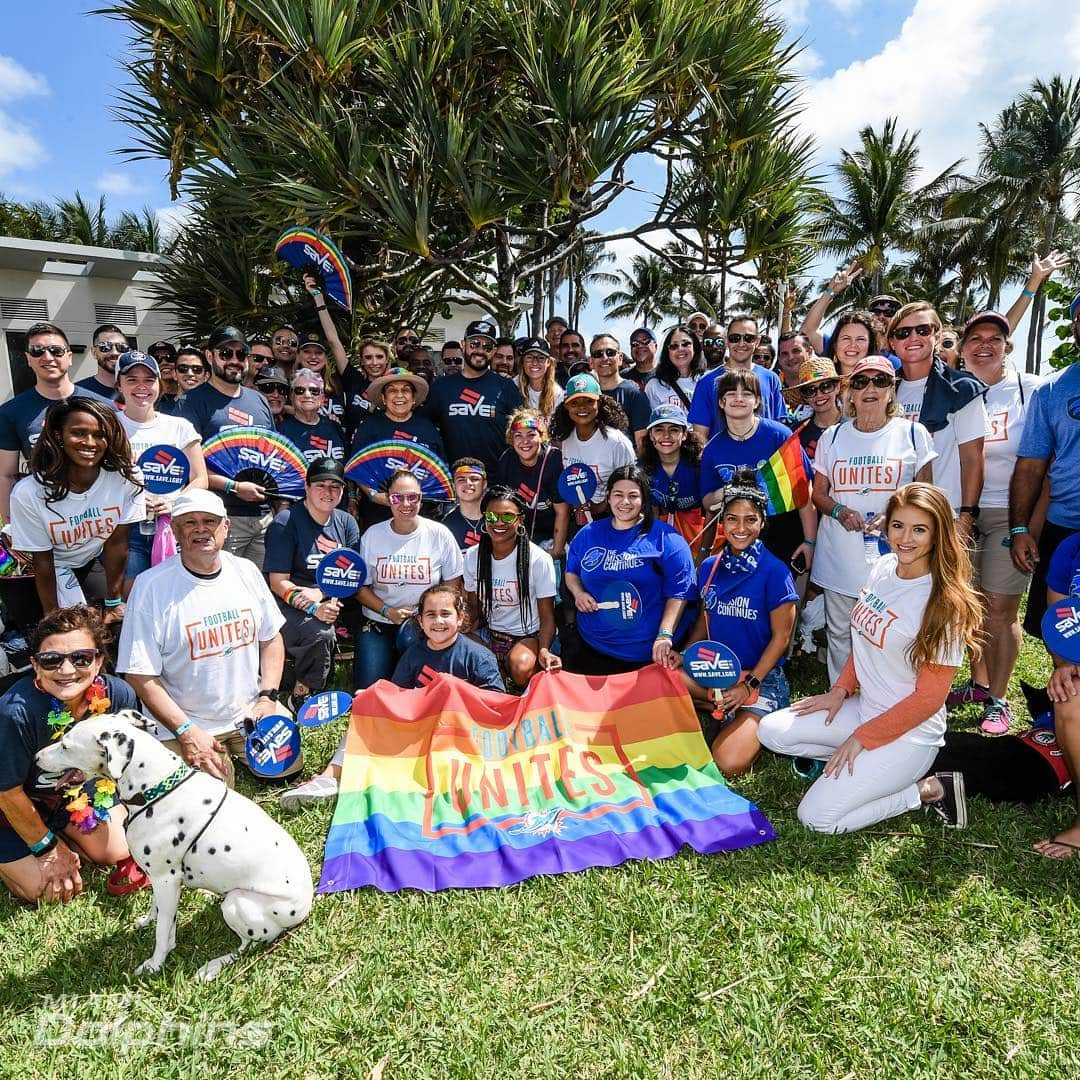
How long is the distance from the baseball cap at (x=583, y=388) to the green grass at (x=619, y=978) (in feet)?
12.0

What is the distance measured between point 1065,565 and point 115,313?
2021 cm

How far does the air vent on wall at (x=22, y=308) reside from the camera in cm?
1678

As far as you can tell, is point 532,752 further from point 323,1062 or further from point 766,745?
point 323,1062

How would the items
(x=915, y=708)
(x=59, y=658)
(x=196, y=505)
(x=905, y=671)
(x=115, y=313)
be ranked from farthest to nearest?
1. (x=115, y=313)
2. (x=196, y=505)
3. (x=905, y=671)
4. (x=915, y=708)
5. (x=59, y=658)

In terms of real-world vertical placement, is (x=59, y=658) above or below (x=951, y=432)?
below

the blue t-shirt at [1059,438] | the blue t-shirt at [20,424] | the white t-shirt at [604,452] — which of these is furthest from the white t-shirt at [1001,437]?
the blue t-shirt at [20,424]

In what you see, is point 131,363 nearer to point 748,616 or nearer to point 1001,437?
point 748,616

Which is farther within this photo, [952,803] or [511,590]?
[511,590]

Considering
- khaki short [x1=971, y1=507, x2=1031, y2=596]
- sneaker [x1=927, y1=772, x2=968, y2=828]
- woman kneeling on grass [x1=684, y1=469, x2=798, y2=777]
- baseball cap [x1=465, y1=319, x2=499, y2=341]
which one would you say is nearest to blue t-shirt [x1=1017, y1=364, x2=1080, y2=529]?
khaki short [x1=971, y1=507, x2=1031, y2=596]

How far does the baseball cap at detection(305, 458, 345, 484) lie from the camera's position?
5.62 m

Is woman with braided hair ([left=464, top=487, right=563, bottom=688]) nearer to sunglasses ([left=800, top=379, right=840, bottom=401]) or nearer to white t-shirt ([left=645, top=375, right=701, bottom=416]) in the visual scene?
sunglasses ([left=800, top=379, right=840, bottom=401])

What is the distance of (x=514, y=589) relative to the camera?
5.60m

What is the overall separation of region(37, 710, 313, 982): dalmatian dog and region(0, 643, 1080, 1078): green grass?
0.20m

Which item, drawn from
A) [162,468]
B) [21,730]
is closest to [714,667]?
[21,730]
